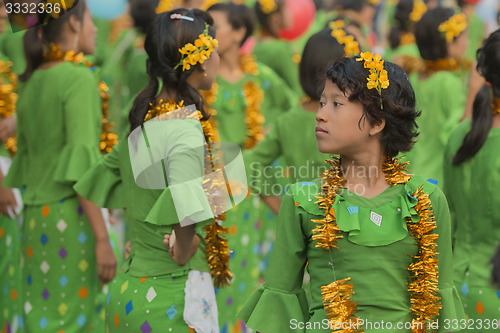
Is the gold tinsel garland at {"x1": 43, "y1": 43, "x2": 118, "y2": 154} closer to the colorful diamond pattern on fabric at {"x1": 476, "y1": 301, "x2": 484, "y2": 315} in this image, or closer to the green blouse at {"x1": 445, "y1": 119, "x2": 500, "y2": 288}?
the green blouse at {"x1": 445, "y1": 119, "x2": 500, "y2": 288}

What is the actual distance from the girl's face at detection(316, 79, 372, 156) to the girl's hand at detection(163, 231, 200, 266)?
0.68 m

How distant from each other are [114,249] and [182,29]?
1.40 m

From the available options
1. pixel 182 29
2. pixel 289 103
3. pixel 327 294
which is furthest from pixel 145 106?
pixel 289 103

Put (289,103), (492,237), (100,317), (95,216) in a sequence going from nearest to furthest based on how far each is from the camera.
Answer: (492,237)
(95,216)
(100,317)
(289,103)

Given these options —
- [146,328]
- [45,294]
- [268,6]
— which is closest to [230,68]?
[268,6]

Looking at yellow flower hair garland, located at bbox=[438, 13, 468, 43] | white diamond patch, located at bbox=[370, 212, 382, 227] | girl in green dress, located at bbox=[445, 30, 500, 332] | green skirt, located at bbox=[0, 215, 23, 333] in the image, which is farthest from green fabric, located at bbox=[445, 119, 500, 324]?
green skirt, located at bbox=[0, 215, 23, 333]

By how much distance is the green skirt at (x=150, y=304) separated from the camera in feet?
9.72

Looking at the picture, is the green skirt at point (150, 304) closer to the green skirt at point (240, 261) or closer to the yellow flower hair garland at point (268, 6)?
the green skirt at point (240, 261)

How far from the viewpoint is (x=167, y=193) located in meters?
2.83

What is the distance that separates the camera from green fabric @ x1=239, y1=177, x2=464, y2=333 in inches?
101

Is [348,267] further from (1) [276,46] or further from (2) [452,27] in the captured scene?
(1) [276,46]

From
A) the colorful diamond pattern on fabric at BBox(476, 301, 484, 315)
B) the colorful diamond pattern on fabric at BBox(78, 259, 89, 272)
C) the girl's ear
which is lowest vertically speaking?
the colorful diamond pattern on fabric at BBox(476, 301, 484, 315)

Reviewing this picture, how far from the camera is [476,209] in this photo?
135 inches

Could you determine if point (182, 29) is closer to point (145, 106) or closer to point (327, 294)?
point (145, 106)
